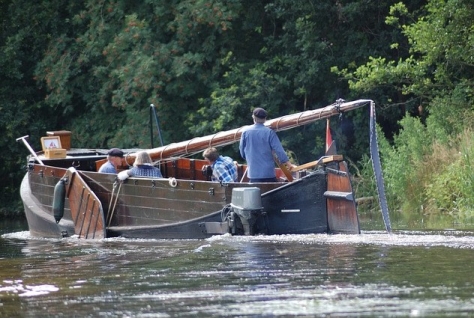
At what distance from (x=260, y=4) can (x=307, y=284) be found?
1903 centimetres

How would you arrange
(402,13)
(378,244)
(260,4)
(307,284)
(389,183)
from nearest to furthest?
(307,284), (378,244), (389,183), (402,13), (260,4)

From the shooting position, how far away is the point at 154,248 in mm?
16203

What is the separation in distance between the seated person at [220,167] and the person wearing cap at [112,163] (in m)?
2.29

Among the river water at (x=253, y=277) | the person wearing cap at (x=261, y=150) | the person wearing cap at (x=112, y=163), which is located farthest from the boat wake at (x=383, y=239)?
the person wearing cap at (x=112, y=163)

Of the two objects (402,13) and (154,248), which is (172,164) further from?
(402,13)

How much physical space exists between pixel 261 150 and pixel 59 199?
13.6ft

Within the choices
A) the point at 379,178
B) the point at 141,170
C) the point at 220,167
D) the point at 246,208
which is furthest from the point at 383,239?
the point at 141,170

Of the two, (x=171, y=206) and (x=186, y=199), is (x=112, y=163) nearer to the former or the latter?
(x=171, y=206)

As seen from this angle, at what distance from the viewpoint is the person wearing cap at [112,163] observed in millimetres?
19266

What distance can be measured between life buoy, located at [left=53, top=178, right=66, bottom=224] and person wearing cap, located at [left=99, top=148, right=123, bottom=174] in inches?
25.3

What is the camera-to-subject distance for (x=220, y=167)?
17484 millimetres

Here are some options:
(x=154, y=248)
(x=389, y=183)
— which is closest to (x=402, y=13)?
(x=389, y=183)

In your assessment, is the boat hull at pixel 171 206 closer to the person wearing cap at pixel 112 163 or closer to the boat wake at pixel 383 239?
the boat wake at pixel 383 239

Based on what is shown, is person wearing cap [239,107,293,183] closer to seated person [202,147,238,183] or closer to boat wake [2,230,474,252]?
seated person [202,147,238,183]
